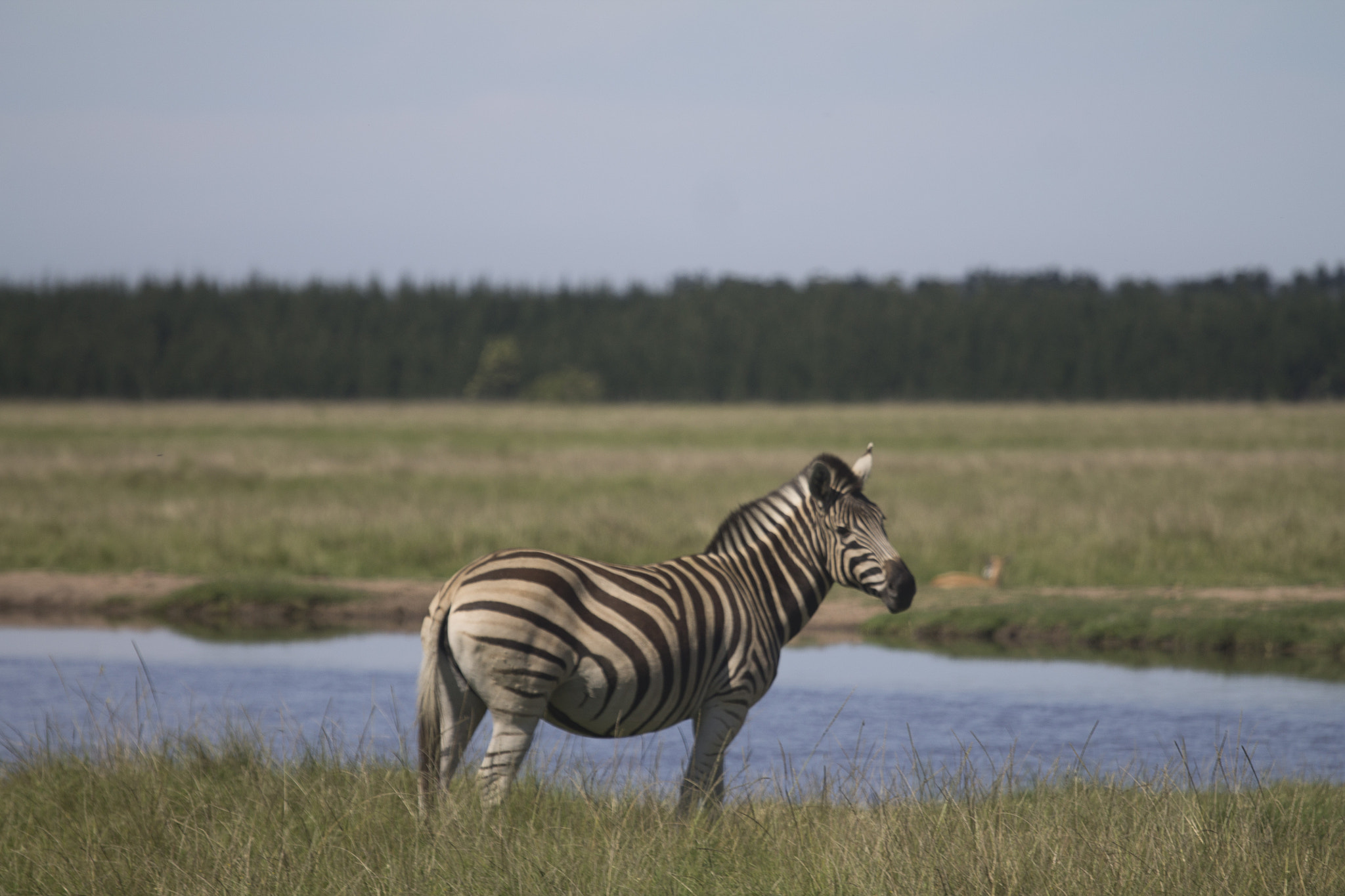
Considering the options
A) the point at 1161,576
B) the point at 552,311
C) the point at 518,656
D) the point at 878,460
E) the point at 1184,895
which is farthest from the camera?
the point at 552,311

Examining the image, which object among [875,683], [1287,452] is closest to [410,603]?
[875,683]

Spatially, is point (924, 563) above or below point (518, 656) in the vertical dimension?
below

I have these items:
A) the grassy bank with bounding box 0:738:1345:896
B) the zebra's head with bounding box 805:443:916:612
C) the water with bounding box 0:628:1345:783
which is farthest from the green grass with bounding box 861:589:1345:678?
the zebra's head with bounding box 805:443:916:612

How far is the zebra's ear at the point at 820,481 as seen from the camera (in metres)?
5.91

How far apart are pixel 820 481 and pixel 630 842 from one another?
6.07ft

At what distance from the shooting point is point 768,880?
199 inches

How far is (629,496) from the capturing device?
1018 inches

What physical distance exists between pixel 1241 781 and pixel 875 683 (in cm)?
432

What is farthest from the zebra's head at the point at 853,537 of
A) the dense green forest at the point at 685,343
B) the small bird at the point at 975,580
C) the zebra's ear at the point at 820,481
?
the dense green forest at the point at 685,343

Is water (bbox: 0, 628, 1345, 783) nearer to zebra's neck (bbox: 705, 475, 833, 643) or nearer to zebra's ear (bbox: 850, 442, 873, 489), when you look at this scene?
zebra's neck (bbox: 705, 475, 833, 643)

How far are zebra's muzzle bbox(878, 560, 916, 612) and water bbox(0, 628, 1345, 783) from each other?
133 cm

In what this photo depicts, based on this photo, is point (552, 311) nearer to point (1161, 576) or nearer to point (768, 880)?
point (1161, 576)

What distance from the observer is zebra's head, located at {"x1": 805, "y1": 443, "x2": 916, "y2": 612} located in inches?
231

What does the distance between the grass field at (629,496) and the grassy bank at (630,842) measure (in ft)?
38.8
